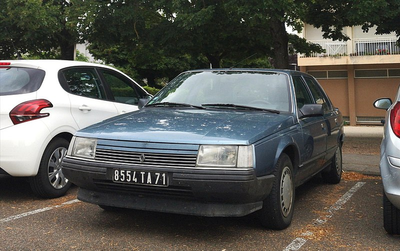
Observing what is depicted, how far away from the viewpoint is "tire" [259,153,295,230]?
4.60 metres

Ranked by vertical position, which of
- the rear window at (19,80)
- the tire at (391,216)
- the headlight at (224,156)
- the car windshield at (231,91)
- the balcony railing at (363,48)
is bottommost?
the tire at (391,216)

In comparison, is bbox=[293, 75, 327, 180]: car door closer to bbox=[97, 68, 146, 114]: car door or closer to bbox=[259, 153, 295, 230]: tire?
bbox=[259, 153, 295, 230]: tire

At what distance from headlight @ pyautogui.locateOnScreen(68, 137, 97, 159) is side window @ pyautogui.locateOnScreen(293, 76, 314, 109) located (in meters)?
2.30

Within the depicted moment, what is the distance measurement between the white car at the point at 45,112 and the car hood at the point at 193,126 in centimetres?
123

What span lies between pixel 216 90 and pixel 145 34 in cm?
1044

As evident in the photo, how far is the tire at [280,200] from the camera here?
15.1 feet

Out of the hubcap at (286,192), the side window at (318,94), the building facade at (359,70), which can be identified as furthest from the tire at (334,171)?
the building facade at (359,70)

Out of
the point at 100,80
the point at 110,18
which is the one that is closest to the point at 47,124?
the point at 100,80

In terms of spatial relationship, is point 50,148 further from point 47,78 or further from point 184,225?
point 184,225

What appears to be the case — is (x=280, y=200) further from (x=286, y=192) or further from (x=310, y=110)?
(x=310, y=110)

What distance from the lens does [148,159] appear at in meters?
4.29

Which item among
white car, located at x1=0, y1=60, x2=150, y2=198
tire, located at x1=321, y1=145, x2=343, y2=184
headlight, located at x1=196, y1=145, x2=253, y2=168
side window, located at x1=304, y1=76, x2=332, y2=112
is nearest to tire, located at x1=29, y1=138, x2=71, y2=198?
white car, located at x1=0, y1=60, x2=150, y2=198

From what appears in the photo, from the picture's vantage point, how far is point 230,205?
4.27m

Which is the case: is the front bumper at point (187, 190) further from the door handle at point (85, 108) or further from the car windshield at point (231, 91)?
the door handle at point (85, 108)
